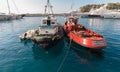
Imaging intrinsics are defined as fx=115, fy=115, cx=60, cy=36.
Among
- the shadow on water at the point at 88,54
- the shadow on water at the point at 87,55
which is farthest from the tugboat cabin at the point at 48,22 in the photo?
the shadow on water at the point at 88,54

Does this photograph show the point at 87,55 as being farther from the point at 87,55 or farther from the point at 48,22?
the point at 48,22

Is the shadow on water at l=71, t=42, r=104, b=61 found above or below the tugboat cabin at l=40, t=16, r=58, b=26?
below

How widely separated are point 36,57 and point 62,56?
13.0 ft

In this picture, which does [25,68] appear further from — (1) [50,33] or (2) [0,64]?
(1) [50,33]

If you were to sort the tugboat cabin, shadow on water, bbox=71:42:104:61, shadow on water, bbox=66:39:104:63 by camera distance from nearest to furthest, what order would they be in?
1. shadow on water, bbox=66:39:104:63
2. shadow on water, bbox=71:42:104:61
3. the tugboat cabin

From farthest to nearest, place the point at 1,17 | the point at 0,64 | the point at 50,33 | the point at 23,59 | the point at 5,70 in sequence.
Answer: the point at 1,17
the point at 50,33
the point at 23,59
the point at 0,64
the point at 5,70

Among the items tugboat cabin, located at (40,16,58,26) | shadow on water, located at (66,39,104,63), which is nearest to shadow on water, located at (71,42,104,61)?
shadow on water, located at (66,39,104,63)

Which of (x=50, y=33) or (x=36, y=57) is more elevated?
(x=50, y=33)

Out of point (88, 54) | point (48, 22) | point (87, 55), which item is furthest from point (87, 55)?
point (48, 22)

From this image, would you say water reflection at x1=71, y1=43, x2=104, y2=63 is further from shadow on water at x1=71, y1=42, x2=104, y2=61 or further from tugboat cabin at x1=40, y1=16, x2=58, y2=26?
tugboat cabin at x1=40, y1=16, x2=58, y2=26

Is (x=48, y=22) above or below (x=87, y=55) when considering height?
above

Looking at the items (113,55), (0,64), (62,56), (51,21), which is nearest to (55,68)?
(62,56)

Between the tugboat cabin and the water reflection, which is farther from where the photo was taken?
the tugboat cabin

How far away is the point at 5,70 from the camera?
1372 cm
